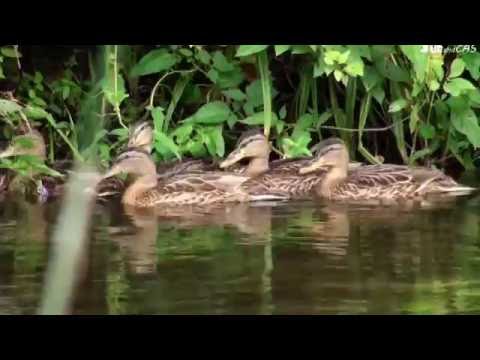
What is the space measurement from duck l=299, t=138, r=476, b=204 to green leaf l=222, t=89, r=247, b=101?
0.81m

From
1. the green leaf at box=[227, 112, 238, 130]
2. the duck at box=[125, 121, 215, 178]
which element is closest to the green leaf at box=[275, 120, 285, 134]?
the green leaf at box=[227, 112, 238, 130]

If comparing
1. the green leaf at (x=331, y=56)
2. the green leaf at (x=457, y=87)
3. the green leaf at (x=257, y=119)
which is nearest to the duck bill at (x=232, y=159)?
the green leaf at (x=257, y=119)

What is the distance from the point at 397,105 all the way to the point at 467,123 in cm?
55

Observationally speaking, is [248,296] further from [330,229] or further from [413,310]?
[330,229]

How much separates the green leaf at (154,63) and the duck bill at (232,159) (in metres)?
0.81

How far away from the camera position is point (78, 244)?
62cm

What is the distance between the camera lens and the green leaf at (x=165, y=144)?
22.3 ft

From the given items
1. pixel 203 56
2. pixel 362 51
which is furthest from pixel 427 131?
pixel 203 56

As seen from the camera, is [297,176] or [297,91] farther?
[297,91]

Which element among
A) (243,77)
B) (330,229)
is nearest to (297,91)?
(243,77)

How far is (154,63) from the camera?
7.16m

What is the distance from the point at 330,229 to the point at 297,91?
94.0 inches

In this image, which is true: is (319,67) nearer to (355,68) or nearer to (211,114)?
(355,68)

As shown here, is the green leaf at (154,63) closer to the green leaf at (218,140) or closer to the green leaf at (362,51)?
the green leaf at (218,140)
